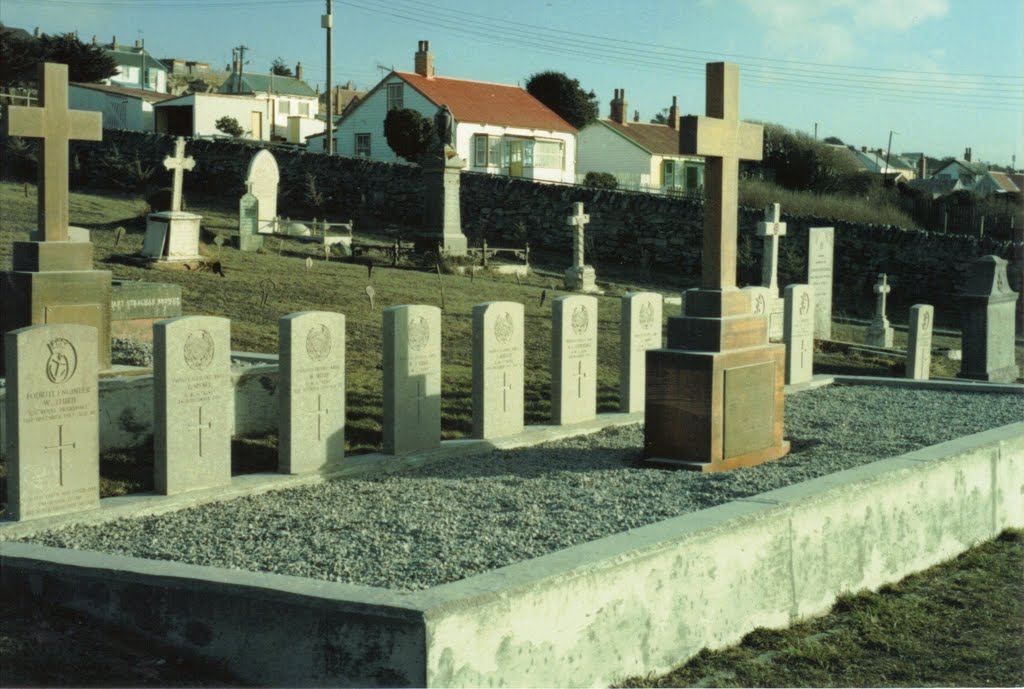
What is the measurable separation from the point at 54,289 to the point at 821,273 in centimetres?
1290

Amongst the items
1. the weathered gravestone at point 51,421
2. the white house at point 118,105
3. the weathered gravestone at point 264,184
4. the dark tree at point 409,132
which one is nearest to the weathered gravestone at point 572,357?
the weathered gravestone at point 51,421

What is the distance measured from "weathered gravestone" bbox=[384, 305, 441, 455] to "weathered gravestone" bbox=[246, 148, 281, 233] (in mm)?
17789

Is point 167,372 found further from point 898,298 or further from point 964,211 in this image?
point 964,211

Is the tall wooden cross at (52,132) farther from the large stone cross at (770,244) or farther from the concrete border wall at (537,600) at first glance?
the large stone cross at (770,244)

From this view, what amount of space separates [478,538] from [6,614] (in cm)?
213

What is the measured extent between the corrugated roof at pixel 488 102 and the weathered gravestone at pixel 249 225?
73.7 ft

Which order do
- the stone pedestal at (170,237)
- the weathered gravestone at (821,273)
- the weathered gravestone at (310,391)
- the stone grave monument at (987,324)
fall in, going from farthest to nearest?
the weathered gravestone at (821,273) < the stone pedestal at (170,237) < the stone grave monument at (987,324) < the weathered gravestone at (310,391)

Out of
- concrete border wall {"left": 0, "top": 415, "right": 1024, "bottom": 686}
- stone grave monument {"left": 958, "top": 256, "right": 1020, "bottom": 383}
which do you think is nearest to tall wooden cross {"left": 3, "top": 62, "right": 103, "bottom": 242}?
concrete border wall {"left": 0, "top": 415, "right": 1024, "bottom": 686}

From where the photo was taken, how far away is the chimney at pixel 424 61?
47.3 meters

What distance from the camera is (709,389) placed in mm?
7785

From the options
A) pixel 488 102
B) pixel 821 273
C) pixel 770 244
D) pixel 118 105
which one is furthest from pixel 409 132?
pixel 821 273

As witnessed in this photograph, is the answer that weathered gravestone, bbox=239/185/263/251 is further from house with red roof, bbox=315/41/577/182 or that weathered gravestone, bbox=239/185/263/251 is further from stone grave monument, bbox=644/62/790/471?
house with red roof, bbox=315/41/577/182

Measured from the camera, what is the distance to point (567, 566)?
4.86 meters

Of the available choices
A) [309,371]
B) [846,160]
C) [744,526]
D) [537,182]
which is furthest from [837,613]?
[846,160]
